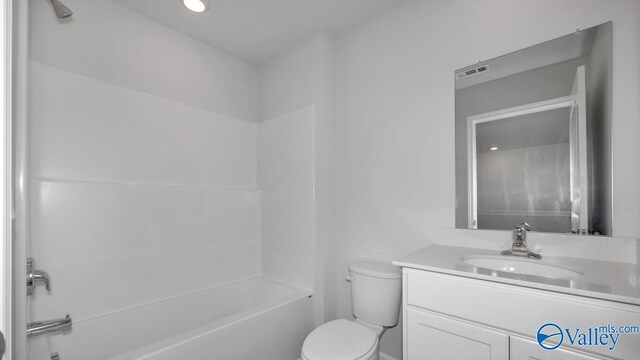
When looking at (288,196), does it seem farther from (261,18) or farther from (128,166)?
(261,18)

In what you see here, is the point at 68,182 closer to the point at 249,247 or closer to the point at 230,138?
the point at 230,138

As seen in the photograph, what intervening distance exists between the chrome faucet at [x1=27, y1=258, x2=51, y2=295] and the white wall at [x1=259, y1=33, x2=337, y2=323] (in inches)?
57.0

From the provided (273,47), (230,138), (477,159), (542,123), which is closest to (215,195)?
(230,138)

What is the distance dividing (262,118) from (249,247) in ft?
4.04

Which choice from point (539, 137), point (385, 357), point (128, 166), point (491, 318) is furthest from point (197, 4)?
point (385, 357)

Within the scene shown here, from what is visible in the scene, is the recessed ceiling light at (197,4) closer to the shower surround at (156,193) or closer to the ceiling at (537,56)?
the shower surround at (156,193)

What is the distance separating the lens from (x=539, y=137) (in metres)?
1.38

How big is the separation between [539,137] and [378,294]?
124cm

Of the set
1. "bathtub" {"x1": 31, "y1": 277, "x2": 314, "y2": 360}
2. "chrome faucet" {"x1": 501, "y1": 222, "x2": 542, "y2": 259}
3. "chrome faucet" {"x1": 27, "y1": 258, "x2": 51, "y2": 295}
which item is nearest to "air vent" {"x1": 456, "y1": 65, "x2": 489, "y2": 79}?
"chrome faucet" {"x1": 501, "y1": 222, "x2": 542, "y2": 259}

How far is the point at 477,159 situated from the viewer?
1.56 meters

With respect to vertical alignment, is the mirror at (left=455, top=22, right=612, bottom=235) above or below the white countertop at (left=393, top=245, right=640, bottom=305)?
above

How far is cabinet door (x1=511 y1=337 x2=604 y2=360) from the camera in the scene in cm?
87

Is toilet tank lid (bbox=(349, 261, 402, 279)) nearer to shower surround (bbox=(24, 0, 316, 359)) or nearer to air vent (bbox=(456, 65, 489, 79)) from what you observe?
shower surround (bbox=(24, 0, 316, 359))

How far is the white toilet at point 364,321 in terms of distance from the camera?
1.36 meters
